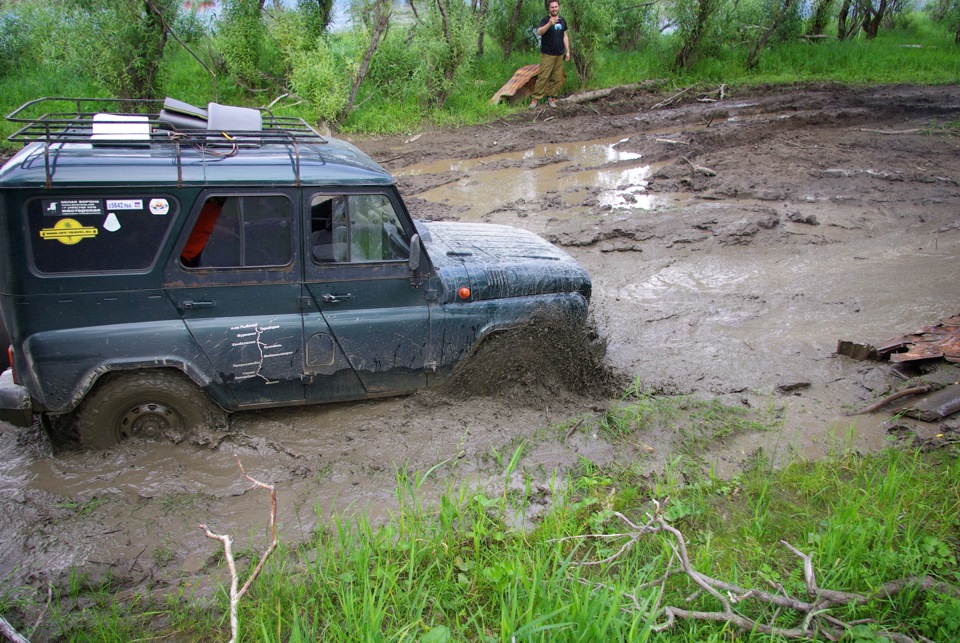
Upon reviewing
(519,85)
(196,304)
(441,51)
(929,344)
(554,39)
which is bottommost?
(929,344)

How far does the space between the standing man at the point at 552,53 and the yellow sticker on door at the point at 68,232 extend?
12.5 meters

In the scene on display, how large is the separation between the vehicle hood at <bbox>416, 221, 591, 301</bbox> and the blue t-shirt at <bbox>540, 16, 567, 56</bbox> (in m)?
11.0

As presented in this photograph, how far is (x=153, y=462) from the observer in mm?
4387

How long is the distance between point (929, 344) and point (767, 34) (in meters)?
15.1

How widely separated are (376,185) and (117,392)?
80.7 inches

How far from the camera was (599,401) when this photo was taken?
530 centimetres

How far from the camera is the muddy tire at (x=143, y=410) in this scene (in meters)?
4.21

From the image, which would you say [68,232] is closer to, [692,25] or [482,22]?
[482,22]

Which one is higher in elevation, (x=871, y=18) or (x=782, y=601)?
(x=871, y=18)

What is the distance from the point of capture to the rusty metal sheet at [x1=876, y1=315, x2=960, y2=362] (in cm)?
528

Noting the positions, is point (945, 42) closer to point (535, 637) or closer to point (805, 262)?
point (805, 262)

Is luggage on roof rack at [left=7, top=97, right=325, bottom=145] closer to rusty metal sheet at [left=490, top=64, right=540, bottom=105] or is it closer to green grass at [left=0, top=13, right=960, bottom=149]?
green grass at [left=0, top=13, right=960, bottom=149]

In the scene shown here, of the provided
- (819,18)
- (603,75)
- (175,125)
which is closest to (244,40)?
(603,75)

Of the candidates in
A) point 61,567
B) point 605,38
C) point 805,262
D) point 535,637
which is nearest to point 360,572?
point 535,637
